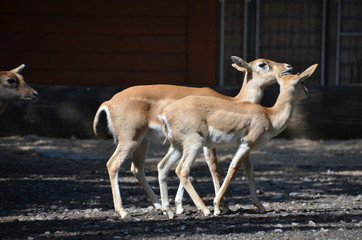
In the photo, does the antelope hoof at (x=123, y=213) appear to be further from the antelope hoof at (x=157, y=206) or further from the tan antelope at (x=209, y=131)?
the antelope hoof at (x=157, y=206)

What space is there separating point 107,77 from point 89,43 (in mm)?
717

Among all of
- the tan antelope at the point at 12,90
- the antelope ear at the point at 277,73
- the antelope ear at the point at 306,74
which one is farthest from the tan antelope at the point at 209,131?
the tan antelope at the point at 12,90

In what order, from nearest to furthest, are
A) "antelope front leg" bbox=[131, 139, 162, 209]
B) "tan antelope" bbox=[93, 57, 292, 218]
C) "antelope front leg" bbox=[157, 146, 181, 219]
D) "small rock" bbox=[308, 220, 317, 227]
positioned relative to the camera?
"small rock" bbox=[308, 220, 317, 227], "antelope front leg" bbox=[157, 146, 181, 219], "tan antelope" bbox=[93, 57, 292, 218], "antelope front leg" bbox=[131, 139, 162, 209]

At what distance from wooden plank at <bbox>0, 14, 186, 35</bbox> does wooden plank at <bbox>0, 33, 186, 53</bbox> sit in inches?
3.7

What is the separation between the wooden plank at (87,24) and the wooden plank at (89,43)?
0.31 ft

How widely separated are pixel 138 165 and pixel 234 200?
1.29m

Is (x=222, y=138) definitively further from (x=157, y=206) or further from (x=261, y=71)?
(x=261, y=71)

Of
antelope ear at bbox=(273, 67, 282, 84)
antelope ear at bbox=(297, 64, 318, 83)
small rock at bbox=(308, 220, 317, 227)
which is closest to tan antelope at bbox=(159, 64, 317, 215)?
antelope ear at bbox=(297, 64, 318, 83)

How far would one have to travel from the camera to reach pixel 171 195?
947 cm

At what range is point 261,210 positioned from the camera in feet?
26.2

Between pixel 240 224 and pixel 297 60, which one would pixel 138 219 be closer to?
Answer: pixel 240 224

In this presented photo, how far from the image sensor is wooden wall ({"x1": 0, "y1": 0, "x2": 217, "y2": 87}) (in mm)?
14016

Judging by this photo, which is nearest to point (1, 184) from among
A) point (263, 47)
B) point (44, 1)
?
point (44, 1)

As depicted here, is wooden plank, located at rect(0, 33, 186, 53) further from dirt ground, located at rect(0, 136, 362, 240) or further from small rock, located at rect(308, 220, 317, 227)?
small rock, located at rect(308, 220, 317, 227)
